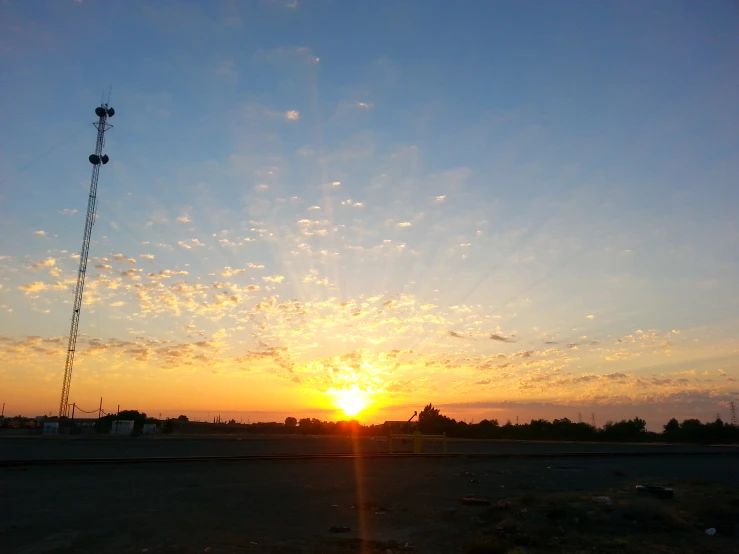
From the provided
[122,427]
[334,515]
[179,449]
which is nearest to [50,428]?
[122,427]

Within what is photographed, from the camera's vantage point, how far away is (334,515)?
621 inches

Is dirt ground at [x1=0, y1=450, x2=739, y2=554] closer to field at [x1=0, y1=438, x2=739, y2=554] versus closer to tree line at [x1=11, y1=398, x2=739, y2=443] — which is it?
field at [x1=0, y1=438, x2=739, y2=554]

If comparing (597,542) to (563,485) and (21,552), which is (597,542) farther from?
(563,485)

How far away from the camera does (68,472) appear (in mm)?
24266

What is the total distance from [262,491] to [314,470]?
881cm

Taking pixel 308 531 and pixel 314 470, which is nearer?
pixel 308 531

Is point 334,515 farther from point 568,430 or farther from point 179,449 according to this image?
point 568,430

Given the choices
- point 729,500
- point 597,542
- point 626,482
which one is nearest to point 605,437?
point 626,482

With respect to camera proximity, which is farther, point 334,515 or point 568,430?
point 568,430

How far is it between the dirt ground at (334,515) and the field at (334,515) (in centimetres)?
4

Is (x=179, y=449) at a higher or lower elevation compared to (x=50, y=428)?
lower

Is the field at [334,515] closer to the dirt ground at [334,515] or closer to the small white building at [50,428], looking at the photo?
the dirt ground at [334,515]

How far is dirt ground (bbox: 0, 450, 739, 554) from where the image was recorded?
467 inches

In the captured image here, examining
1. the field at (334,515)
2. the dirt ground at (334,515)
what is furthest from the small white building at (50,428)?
the dirt ground at (334,515)
